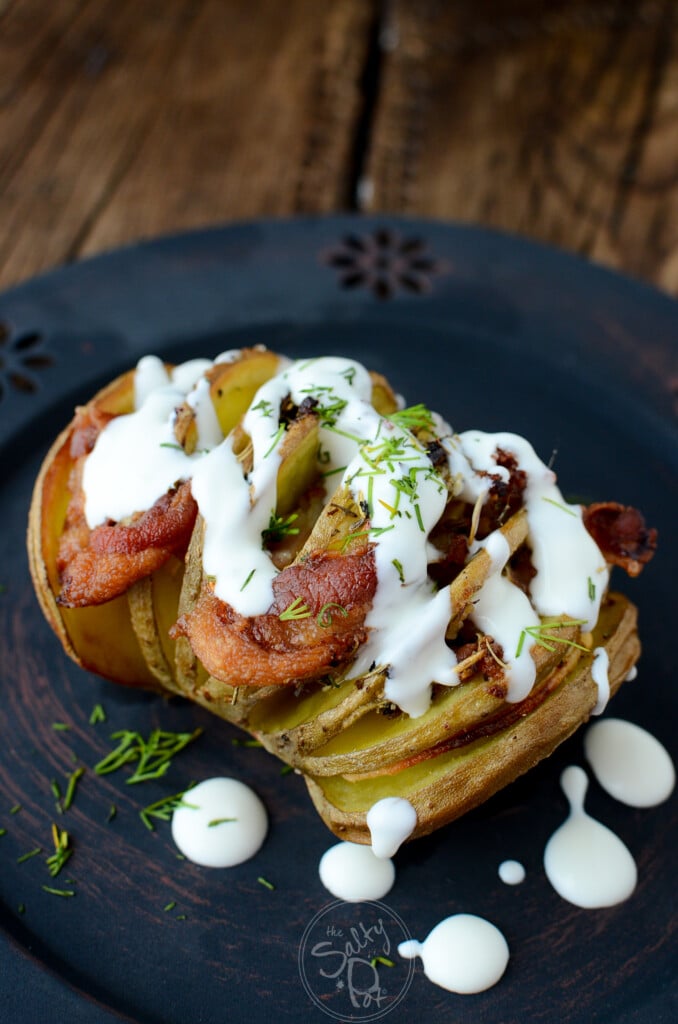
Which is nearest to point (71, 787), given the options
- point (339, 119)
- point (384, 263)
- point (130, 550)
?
point (130, 550)

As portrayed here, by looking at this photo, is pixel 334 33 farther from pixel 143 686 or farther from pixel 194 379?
pixel 143 686

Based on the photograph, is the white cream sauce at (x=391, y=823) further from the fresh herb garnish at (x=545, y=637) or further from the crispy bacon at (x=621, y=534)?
the crispy bacon at (x=621, y=534)

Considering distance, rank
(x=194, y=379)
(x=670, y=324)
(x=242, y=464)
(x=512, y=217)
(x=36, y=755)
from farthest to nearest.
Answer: (x=512, y=217), (x=670, y=324), (x=194, y=379), (x=36, y=755), (x=242, y=464)

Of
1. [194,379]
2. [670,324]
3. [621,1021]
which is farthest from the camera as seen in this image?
[670,324]

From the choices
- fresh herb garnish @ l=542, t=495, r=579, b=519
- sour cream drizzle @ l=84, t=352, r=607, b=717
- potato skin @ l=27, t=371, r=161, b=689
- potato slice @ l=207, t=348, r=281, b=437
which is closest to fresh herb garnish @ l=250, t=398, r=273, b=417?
sour cream drizzle @ l=84, t=352, r=607, b=717

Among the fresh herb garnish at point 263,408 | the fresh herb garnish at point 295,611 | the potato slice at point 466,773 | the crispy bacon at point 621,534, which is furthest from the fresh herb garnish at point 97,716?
the crispy bacon at point 621,534

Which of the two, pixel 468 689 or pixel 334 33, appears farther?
pixel 334 33

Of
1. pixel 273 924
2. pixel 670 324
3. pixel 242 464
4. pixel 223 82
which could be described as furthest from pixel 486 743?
pixel 223 82
